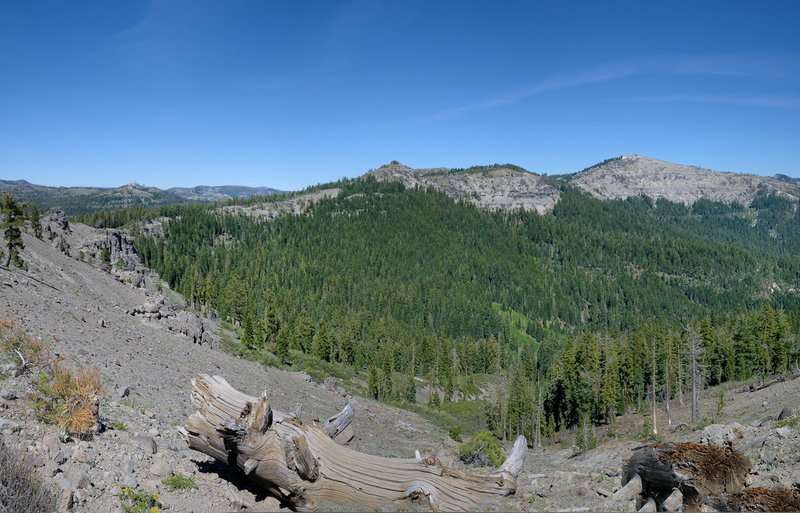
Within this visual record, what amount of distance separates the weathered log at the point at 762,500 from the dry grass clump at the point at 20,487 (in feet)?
41.2

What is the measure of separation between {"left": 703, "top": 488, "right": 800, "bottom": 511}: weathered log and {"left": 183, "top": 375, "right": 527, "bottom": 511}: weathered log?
12.6 ft

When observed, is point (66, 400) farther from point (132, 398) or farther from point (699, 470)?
point (699, 470)

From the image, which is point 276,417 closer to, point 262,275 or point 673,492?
point 673,492

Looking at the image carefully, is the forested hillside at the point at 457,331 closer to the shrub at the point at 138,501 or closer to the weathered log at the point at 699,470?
the weathered log at the point at 699,470

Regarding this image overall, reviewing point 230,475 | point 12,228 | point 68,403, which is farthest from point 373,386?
point 68,403

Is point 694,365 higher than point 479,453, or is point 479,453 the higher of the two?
point 694,365

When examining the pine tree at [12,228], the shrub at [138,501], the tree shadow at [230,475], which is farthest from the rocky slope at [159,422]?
the pine tree at [12,228]

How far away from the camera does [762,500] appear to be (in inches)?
313

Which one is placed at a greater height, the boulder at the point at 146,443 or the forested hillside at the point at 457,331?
the boulder at the point at 146,443

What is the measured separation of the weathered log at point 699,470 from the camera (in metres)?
9.45

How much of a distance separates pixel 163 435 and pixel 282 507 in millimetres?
6720

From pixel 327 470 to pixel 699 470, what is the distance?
26.1ft

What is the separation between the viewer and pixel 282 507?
31.6 ft

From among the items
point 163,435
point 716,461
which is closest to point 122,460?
point 163,435
